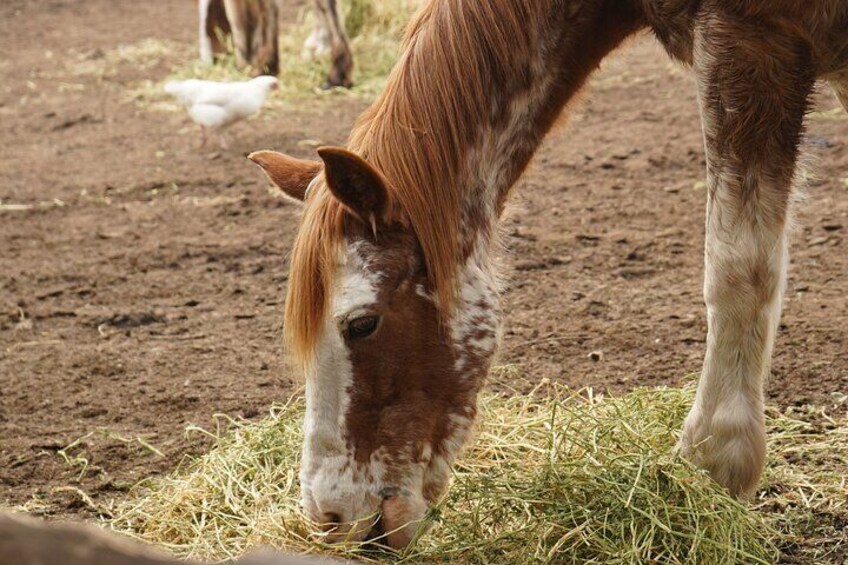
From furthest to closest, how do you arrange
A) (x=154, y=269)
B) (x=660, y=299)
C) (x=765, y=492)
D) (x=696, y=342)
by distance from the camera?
(x=154, y=269)
(x=660, y=299)
(x=696, y=342)
(x=765, y=492)

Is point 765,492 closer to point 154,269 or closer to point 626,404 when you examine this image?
point 626,404

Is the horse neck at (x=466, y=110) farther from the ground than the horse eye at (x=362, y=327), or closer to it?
farther from the ground

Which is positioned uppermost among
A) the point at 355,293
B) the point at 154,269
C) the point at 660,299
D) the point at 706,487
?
the point at 355,293

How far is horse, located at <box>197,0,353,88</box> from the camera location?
9.23m

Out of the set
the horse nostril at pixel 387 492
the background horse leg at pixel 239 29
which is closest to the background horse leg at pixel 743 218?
the horse nostril at pixel 387 492

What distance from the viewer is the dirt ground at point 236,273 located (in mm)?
4133

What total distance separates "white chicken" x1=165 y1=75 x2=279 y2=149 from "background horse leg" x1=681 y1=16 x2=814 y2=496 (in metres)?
5.11

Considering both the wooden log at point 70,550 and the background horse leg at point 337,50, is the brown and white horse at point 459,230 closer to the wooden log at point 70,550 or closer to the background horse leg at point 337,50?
the wooden log at point 70,550

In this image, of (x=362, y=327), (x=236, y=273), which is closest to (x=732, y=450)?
(x=362, y=327)

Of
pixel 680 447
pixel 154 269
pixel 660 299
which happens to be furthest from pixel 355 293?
pixel 154 269

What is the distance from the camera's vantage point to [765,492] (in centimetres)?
333

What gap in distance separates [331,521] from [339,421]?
0.26 metres

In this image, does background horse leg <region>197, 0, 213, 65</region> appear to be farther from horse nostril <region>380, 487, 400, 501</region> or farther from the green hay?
horse nostril <region>380, 487, 400, 501</region>

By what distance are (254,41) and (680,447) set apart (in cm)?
Result: 719
